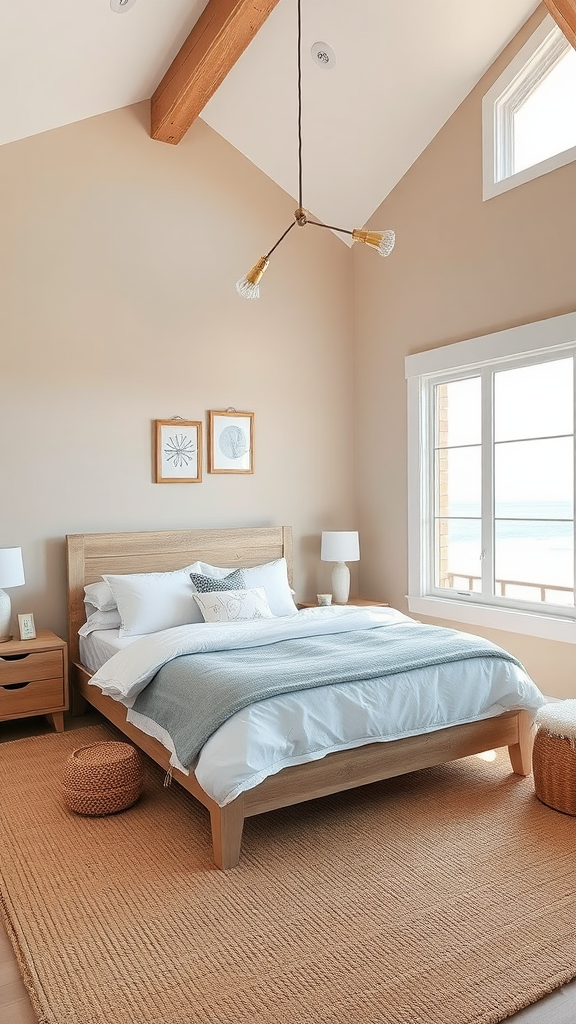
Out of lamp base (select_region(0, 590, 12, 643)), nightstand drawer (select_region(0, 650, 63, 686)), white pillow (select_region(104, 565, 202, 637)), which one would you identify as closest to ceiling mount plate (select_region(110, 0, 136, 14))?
white pillow (select_region(104, 565, 202, 637))

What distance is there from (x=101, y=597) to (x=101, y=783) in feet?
4.71

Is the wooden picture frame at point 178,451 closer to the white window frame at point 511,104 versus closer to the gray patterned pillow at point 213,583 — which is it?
the gray patterned pillow at point 213,583

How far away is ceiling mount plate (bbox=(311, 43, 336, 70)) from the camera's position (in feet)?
13.9

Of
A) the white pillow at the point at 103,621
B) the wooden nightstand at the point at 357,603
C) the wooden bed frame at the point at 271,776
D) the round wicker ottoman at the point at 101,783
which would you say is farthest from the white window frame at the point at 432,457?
the round wicker ottoman at the point at 101,783

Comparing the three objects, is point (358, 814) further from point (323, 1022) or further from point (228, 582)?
point (228, 582)

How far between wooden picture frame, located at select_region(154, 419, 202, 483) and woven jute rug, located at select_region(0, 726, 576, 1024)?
81.9 inches

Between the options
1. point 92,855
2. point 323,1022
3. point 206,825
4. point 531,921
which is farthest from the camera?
A: point 206,825

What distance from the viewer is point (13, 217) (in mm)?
4266

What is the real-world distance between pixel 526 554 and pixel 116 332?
2.75 meters

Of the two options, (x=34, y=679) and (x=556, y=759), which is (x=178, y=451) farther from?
(x=556, y=759)

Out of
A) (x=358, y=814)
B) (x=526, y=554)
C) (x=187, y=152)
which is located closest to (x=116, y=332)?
(x=187, y=152)

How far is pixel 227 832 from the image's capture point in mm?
2557

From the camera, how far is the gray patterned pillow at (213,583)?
13.9 feet

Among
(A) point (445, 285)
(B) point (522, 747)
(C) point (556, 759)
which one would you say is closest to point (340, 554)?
(A) point (445, 285)
